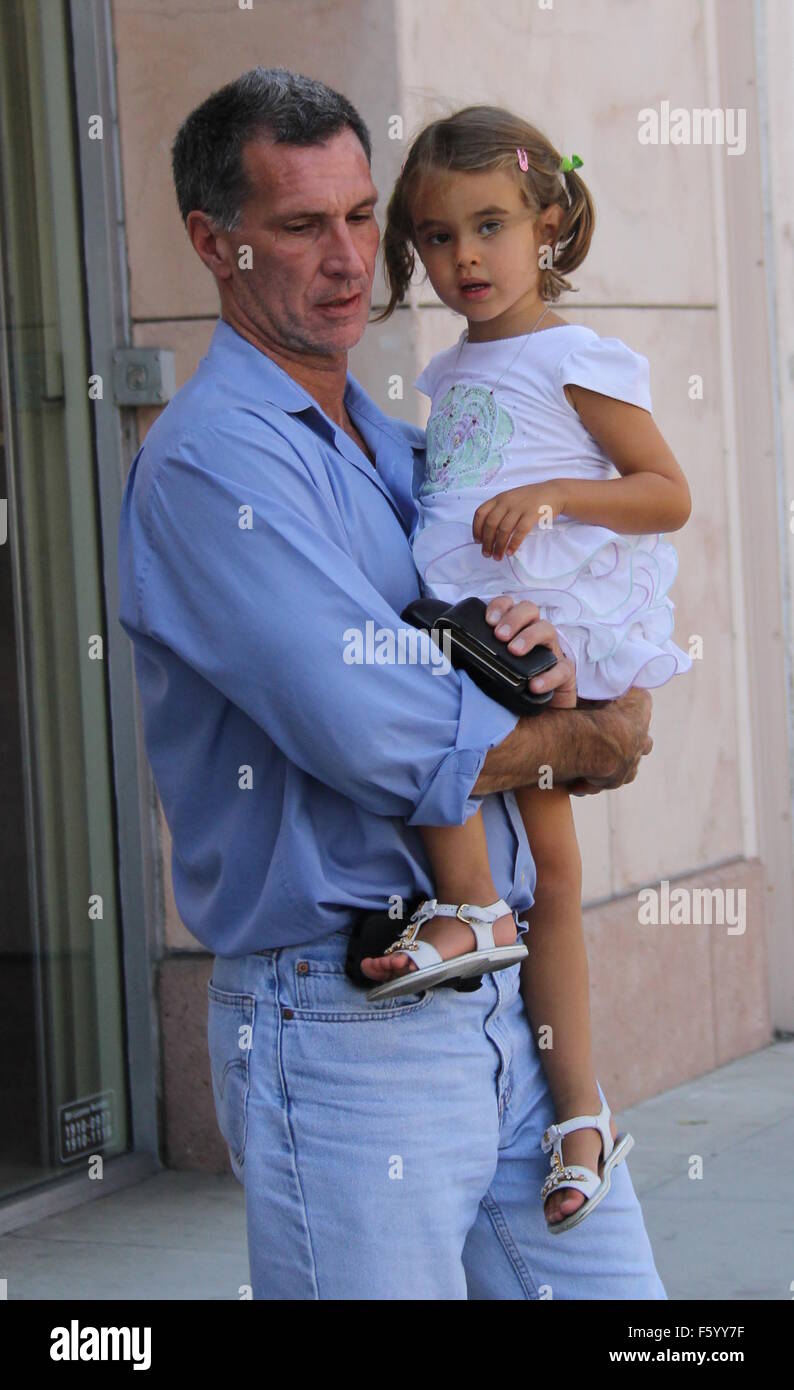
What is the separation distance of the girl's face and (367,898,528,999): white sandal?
105 cm

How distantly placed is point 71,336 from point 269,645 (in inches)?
122

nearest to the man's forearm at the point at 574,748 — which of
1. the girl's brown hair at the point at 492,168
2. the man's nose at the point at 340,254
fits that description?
the man's nose at the point at 340,254

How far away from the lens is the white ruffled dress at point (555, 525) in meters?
2.83

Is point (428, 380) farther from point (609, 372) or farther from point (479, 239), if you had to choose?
Answer: point (609, 372)

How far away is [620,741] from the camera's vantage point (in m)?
2.59

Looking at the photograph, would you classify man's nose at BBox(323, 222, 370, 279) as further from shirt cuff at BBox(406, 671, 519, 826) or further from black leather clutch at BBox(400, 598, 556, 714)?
shirt cuff at BBox(406, 671, 519, 826)

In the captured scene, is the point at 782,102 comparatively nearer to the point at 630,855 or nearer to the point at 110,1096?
the point at 630,855

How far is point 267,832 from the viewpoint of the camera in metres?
2.41

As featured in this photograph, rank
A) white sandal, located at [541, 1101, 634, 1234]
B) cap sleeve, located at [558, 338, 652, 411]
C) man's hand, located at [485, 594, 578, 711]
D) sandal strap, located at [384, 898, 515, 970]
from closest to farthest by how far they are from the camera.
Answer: sandal strap, located at [384, 898, 515, 970], man's hand, located at [485, 594, 578, 711], white sandal, located at [541, 1101, 634, 1234], cap sleeve, located at [558, 338, 652, 411]

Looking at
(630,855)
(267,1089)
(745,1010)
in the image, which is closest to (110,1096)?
(630,855)

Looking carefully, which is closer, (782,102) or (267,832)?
(267,832)

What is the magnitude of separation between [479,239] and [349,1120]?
4.64ft

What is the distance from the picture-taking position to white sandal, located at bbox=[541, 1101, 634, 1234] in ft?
8.34

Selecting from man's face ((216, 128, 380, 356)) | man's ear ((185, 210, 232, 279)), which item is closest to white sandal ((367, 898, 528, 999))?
man's face ((216, 128, 380, 356))
